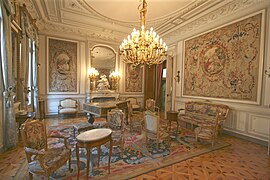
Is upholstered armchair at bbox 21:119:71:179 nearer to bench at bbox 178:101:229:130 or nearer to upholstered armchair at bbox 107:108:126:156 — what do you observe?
upholstered armchair at bbox 107:108:126:156

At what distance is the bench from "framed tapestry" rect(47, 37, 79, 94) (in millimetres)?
5075

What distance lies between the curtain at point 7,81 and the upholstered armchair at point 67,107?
275 cm

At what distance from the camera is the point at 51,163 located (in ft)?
6.16

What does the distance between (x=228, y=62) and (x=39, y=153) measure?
5178mm

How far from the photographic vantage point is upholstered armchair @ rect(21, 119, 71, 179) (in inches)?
71.0

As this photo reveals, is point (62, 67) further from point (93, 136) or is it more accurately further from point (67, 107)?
point (93, 136)

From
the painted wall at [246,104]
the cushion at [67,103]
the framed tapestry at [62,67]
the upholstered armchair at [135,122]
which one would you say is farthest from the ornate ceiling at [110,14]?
the upholstered armchair at [135,122]

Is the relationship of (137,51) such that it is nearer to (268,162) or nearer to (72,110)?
(268,162)

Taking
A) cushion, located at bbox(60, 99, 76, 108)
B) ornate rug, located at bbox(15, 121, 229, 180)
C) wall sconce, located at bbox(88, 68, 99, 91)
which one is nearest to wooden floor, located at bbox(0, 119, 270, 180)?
ornate rug, located at bbox(15, 121, 229, 180)

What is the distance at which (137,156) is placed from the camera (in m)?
2.97

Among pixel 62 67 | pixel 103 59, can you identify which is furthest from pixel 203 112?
pixel 62 67

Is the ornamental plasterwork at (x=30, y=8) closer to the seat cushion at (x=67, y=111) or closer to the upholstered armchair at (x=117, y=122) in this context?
the seat cushion at (x=67, y=111)

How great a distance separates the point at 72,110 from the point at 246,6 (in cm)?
696

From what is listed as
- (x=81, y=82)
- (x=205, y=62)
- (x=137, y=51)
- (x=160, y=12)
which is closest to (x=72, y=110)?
(x=81, y=82)
